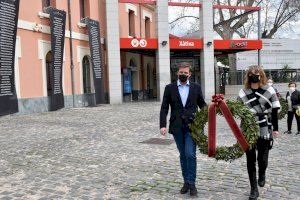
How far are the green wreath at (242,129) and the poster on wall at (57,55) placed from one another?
15.2m

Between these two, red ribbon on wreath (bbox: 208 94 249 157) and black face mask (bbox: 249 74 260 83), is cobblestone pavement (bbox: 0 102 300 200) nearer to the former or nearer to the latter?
red ribbon on wreath (bbox: 208 94 249 157)

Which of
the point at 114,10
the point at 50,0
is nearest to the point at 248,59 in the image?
the point at 114,10

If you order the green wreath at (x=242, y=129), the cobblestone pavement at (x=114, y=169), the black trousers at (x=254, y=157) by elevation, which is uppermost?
the green wreath at (x=242, y=129)

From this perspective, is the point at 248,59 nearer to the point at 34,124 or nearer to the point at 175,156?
the point at 34,124

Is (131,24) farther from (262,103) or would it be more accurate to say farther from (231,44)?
(262,103)

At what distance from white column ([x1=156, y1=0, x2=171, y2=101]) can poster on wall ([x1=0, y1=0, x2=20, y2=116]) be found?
462 inches

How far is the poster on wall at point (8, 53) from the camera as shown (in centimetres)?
1568

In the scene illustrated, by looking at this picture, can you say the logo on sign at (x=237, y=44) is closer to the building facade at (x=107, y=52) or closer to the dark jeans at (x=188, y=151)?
the building facade at (x=107, y=52)

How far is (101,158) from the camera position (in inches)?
322

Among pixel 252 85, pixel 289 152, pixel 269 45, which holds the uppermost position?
pixel 269 45

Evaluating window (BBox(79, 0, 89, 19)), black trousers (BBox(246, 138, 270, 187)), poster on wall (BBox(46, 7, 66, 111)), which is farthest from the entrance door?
black trousers (BBox(246, 138, 270, 187))

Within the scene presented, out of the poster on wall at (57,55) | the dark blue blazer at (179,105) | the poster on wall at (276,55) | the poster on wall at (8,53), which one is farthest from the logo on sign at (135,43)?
the dark blue blazer at (179,105)

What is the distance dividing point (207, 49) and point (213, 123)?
76.2 feet

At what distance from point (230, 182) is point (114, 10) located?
20774 millimetres
